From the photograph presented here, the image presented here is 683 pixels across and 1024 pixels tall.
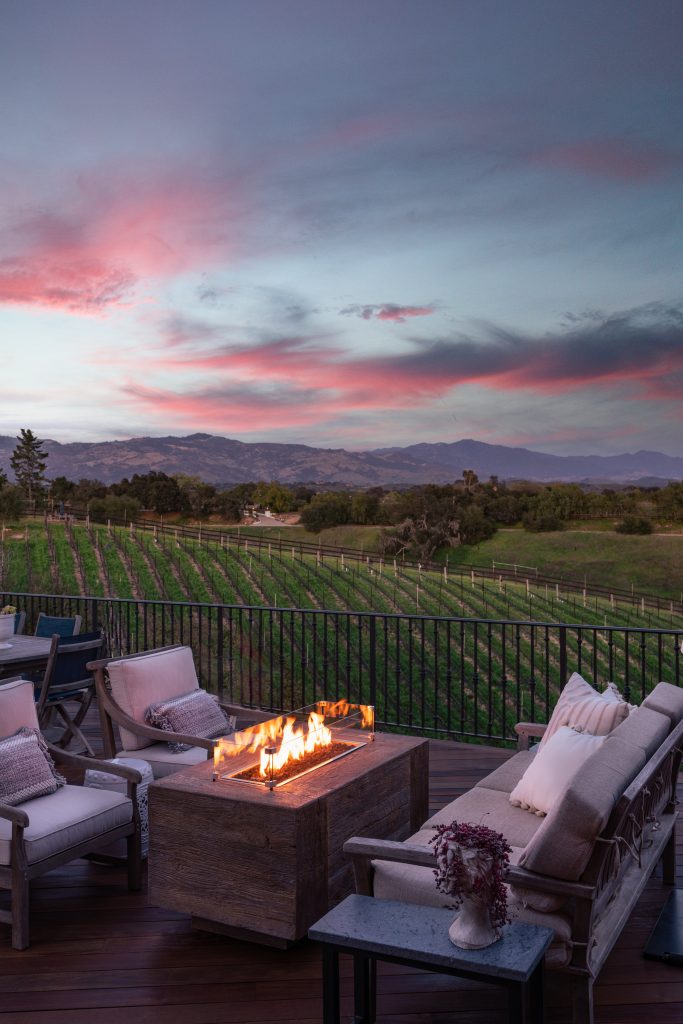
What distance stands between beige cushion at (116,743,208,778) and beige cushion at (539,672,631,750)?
1811 millimetres

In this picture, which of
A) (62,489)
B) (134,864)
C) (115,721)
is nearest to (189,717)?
(115,721)

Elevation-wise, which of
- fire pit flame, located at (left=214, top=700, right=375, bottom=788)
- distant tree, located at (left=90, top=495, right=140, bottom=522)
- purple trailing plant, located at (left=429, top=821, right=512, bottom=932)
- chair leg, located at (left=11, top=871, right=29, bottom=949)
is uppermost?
distant tree, located at (left=90, top=495, right=140, bottom=522)

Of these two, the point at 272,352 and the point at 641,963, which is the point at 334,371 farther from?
the point at 641,963

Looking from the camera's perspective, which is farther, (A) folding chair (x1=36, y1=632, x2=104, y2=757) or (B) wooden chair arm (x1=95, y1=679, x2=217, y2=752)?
(A) folding chair (x1=36, y1=632, x2=104, y2=757)

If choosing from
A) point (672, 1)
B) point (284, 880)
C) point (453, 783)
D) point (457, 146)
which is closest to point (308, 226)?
point (457, 146)

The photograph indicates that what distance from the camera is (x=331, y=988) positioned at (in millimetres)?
2250

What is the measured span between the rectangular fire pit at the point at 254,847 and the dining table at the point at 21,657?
2684 mm

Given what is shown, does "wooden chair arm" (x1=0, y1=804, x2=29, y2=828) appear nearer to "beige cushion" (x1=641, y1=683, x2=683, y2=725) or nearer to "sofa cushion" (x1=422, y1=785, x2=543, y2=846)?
"sofa cushion" (x1=422, y1=785, x2=543, y2=846)

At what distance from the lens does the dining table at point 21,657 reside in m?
5.54

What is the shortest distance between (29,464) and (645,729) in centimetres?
3046

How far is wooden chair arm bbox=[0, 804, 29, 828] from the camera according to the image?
3037mm

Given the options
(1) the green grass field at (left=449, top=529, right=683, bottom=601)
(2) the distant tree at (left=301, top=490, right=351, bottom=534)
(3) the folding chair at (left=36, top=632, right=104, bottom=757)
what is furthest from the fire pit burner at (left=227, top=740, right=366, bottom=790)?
(2) the distant tree at (left=301, top=490, right=351, bottom=534)

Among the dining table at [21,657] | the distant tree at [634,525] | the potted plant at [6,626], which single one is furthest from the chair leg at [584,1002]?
the distant tree at [634,525]

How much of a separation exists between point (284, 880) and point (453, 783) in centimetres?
237
